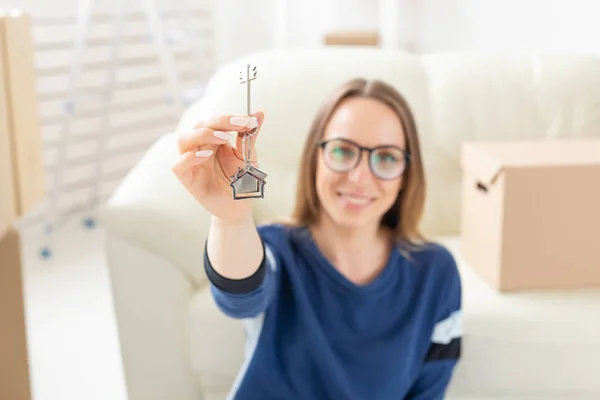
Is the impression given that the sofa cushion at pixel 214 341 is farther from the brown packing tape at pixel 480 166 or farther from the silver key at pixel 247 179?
the silver key at pixel 247 179

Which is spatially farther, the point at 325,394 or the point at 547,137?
the point at 547,137

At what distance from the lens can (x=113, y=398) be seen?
70.9 inches

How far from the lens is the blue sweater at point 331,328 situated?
1.13m

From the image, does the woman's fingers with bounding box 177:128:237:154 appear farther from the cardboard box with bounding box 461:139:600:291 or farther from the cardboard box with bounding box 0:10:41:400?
the cardboard box with bounding box 461:139:600:291

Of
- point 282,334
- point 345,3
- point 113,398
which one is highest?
point 345,3

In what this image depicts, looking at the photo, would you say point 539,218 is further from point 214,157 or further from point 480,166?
point 214,157

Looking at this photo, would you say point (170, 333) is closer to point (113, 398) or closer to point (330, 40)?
point (113, 398)

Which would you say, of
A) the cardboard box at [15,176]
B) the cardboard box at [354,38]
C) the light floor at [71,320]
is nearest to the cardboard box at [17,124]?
the cardboard box at [15,176]

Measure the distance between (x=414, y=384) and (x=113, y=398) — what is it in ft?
2.89

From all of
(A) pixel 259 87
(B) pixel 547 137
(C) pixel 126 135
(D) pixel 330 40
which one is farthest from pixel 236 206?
(C) pixel 126 135

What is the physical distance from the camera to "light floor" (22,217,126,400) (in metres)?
1.88

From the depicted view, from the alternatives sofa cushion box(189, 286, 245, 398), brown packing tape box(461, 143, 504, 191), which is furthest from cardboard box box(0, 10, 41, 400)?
brown packing tape box(461, 143, 504, 191)

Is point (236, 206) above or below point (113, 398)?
above

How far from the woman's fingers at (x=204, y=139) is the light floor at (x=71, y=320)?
1.33 metres
